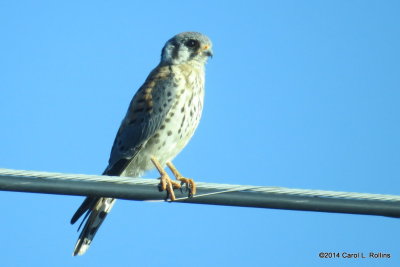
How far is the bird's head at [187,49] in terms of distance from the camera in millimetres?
8539

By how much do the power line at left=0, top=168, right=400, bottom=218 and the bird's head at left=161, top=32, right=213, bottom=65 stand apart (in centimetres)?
389

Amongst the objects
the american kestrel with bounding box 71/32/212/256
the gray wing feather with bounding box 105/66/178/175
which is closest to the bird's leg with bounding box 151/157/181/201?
the american kestrel with bounding box 71/32/212/256

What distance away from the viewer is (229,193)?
474 cm

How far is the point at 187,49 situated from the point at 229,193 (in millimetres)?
4149

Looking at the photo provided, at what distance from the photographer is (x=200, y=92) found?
26.6 feet

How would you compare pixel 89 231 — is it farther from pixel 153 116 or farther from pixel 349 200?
pixel 349 200

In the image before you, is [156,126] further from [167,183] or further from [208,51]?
[167,183]

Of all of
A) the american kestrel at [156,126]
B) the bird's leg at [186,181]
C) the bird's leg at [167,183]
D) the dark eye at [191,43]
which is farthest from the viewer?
the dark eye at [191,43]

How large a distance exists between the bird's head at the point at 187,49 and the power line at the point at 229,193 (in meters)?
3.89

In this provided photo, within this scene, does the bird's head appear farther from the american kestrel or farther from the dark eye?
the american kestrel

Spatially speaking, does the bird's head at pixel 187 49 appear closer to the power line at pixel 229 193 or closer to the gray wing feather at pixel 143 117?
the gray wing feather at pixel 143 117

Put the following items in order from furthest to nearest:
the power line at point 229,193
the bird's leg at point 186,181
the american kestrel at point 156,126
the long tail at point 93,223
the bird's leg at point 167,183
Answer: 1. the american kestrel at point 156,126
2. the long tail at point 93,223
3. the bird's leg at point 167,183
4. the bird's leg at point 186,181
5. the power line at point 229,193

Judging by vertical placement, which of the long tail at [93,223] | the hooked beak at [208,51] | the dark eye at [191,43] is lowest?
the long tail at [93,223]

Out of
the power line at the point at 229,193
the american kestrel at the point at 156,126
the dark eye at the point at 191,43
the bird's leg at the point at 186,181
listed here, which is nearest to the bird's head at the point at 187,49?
the dark eye at the point at 191,43
